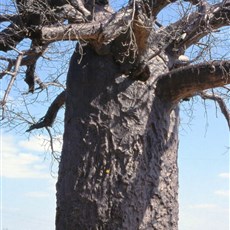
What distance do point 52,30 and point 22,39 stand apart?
2.28 feet

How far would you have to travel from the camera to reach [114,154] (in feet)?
12.5

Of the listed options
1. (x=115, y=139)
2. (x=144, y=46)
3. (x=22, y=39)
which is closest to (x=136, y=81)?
(x=144, y=46)

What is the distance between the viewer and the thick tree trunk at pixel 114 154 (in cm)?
371

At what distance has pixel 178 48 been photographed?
4578 mm

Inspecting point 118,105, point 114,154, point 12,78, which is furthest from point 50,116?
point 114,154

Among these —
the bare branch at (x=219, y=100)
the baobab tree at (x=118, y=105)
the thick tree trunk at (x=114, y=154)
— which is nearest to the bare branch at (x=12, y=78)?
the baobab tree at (x=118, y=105)

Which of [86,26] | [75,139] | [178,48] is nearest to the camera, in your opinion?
[86,26]

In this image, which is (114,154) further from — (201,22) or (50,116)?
(50,116)

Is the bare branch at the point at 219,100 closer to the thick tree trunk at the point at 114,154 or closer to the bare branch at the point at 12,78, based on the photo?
the thick tree trunk at the point at 114,154

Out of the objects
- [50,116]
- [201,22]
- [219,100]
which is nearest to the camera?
[201,22]

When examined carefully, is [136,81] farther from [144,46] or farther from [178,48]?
[178,48]

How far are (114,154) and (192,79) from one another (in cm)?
85

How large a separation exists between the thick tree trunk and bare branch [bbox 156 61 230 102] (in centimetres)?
9

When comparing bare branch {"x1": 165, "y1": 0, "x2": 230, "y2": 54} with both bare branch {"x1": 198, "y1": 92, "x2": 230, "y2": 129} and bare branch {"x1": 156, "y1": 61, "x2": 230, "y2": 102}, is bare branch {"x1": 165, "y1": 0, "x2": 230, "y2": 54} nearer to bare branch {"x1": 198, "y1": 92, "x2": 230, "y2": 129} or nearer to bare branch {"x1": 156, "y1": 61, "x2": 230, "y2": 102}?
bare branch {"x1": 156, "y1": 61, "x2": 230, "y2": 102}
